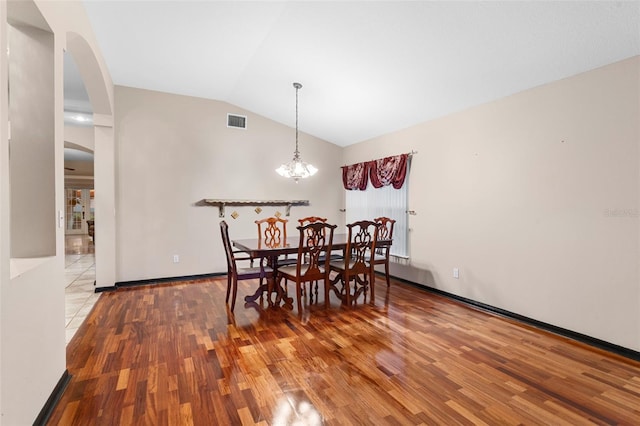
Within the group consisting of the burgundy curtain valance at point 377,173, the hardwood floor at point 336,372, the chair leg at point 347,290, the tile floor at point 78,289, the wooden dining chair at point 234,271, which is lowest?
the hardwood floor at point 336,372

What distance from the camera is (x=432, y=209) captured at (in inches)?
170

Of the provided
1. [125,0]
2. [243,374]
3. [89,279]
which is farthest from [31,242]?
[89,279]

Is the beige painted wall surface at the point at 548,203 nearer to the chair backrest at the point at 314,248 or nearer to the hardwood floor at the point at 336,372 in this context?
the hardwood floor at the point at 336,372

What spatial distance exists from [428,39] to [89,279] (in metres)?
5.71

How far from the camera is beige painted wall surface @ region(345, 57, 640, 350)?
8.33ft

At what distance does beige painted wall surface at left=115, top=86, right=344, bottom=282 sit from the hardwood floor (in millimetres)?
1548

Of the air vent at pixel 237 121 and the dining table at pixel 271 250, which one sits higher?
the air vent at pixel 237 121

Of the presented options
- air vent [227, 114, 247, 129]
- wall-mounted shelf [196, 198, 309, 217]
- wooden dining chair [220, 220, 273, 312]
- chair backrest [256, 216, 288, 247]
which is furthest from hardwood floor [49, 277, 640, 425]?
air vent [227, 114, 247, 129]

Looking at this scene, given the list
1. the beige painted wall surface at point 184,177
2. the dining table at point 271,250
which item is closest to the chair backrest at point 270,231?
the dining table at point 271,250

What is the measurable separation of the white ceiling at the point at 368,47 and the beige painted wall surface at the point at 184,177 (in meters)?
0.51

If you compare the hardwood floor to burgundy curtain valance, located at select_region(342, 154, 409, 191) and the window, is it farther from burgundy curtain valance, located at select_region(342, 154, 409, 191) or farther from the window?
burgundy curtain valance, located at select_region(342, 154, 409, 191)

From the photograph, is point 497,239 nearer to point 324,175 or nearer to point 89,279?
point 324,175

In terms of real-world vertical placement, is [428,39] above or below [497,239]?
above

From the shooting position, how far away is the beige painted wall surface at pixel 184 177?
15.2ft
